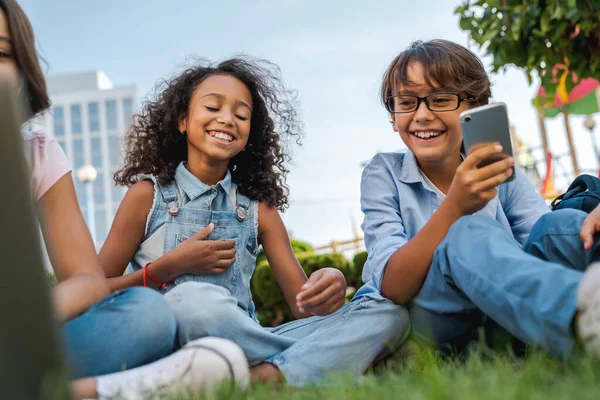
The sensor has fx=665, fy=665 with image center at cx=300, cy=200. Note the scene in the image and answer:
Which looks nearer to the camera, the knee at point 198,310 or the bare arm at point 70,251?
the bare arm at point 70,251

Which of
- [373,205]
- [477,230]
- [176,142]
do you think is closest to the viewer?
[477,230]

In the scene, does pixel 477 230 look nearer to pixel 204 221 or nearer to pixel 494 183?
pixel 494 183

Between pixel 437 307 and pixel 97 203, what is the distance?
178ft

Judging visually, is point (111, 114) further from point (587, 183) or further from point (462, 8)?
point (587, 183)

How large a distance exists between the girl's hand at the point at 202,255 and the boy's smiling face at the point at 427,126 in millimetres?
774

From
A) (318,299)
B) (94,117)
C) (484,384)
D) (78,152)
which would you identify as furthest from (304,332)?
(94,117)

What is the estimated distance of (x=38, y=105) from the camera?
2.04 m

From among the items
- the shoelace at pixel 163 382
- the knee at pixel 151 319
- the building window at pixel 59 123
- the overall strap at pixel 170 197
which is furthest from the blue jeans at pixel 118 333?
the building window at pixel 59 123

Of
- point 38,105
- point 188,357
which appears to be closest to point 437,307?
point 188,357

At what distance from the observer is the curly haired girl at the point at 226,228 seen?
79.8 inches

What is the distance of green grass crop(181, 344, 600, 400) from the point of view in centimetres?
114

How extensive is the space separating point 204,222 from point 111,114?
57.0 meters

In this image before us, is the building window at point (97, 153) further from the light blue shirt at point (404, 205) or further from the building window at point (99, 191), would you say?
the light blue shirt at point (404, 205)

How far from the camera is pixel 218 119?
2723 mm
